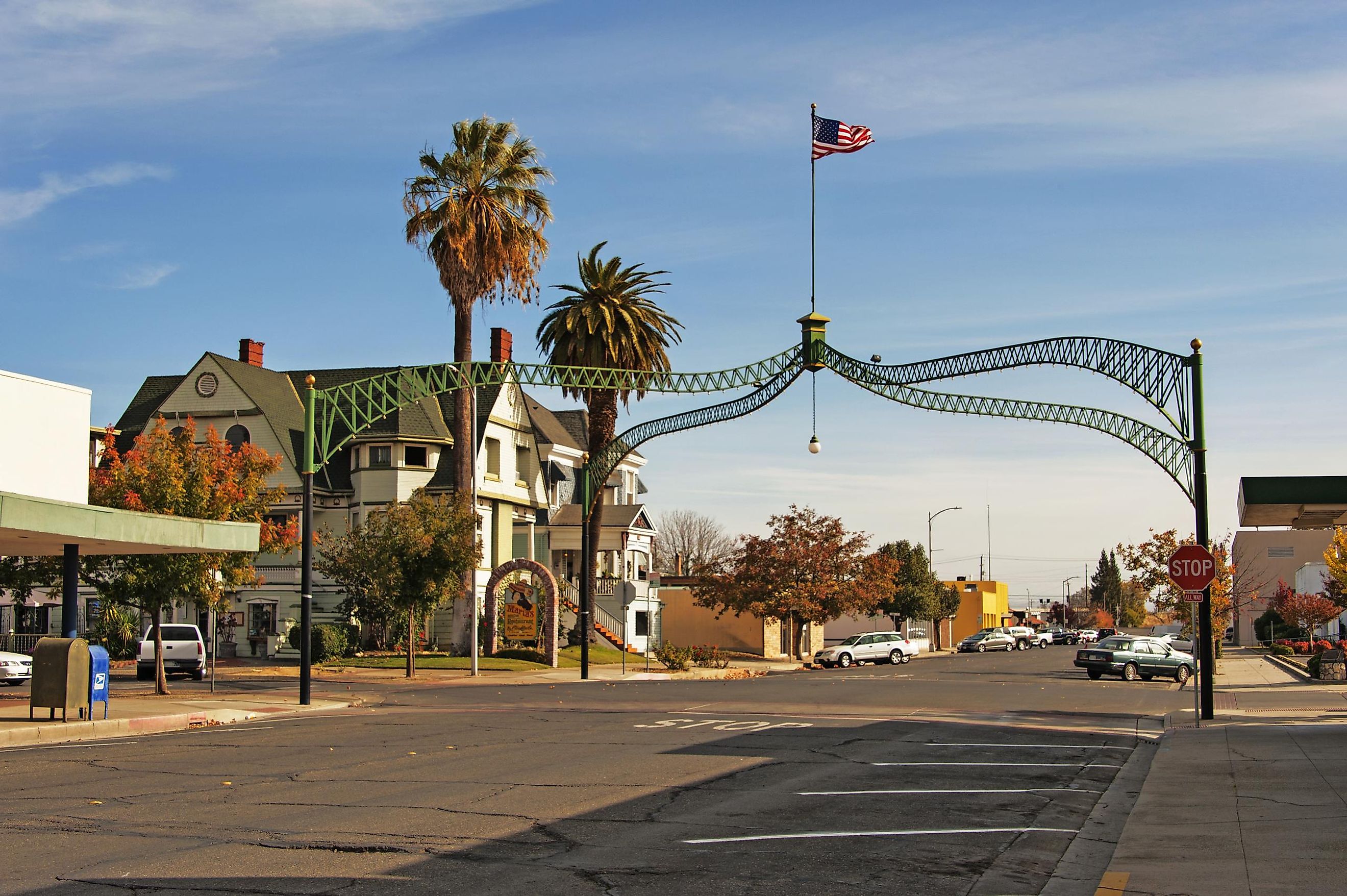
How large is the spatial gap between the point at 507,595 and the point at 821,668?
14.1m

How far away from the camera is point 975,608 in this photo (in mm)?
113812

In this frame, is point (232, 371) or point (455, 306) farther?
point (232, 371)

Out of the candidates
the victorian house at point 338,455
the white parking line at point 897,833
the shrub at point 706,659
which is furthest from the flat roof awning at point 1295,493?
the victorian house at point 338,455

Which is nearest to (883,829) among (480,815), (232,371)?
(480,815)

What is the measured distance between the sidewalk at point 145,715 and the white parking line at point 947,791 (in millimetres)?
12679

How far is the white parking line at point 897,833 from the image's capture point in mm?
10609

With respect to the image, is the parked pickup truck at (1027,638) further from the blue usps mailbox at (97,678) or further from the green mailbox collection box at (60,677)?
the green mailbox collection box at (60,677)

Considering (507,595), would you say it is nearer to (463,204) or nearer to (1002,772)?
(463,204)

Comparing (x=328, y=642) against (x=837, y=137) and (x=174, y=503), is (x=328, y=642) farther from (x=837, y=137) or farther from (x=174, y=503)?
(x=837, y=137)

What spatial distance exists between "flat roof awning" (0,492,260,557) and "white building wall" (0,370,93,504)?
876 mm

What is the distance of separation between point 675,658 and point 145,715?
78.4 ft

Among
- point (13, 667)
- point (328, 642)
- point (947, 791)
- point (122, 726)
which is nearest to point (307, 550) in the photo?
point (122, 726)

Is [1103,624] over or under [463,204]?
under

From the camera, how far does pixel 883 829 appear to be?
1130 cm
